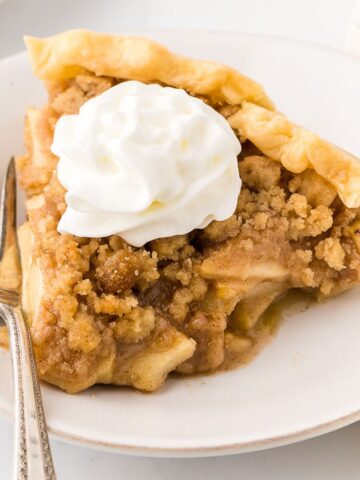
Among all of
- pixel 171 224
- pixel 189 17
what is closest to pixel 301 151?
pixel 171 224

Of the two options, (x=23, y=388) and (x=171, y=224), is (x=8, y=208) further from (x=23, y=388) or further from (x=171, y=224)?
(x=23, y=388)

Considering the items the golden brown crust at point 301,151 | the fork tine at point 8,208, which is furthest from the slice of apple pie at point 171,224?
the fork tine at point 8,208

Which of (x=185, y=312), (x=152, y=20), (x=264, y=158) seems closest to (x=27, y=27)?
(x=152, y=20)

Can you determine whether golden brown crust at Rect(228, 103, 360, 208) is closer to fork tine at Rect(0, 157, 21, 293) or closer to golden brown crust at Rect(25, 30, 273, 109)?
golden brown crust at Rect(25, 30, 273, 109)

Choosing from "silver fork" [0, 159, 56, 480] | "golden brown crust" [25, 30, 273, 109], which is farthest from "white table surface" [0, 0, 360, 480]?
"silver fork" [0, 159, 56, 480]

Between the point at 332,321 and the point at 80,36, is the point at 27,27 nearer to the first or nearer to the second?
the point at 80,36

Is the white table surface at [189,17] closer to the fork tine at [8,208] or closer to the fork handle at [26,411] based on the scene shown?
the fork tine at [8,208]

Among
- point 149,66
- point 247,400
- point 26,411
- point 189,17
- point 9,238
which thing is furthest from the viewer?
point 189,17
